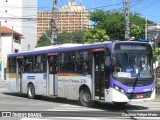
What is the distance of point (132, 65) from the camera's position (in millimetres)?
→ 17000

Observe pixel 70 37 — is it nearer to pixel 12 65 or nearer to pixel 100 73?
pixel 12 65

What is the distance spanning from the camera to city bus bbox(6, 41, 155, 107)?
16.7 meters

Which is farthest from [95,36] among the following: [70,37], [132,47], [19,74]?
[70,37]

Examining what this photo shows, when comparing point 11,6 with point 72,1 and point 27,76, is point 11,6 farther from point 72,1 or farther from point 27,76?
point 27,76

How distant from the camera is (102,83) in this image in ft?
57.1

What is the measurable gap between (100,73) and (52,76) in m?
4.58

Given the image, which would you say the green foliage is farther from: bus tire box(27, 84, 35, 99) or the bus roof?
the bus roof

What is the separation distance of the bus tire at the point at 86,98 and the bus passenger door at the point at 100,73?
23.5 inches

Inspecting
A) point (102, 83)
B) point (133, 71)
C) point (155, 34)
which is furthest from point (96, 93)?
point (155, 34)

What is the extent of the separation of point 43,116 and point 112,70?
369 centimetres

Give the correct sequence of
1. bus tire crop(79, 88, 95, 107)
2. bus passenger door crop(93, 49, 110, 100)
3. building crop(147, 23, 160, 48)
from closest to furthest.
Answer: bus passenger door crop(93, 49, 110, 100), bus tire crop(79, 88, 95, 107), building crop(147, 23, 160, 48)

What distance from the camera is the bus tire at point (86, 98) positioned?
1831 centimetres

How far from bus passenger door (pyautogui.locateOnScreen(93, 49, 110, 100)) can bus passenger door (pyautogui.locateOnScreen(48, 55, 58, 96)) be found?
3714 mm

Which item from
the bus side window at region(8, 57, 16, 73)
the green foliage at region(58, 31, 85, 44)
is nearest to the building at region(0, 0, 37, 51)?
the green foliage at region(58, 31, 85, 44)
